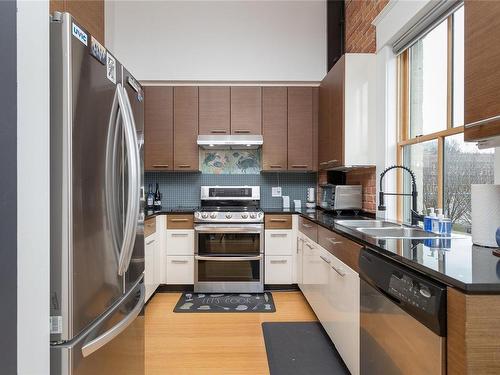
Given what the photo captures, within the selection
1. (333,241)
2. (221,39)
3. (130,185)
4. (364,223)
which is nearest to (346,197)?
(364,223)

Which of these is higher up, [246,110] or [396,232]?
[246,110]

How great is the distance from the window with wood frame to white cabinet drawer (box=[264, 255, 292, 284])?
4.45 ft

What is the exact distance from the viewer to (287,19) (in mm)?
3787

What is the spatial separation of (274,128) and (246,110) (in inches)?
15.6

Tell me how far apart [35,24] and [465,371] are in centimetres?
150

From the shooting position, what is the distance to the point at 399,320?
1170mm

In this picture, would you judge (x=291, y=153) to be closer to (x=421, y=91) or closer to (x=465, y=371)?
(x=421, y=91)

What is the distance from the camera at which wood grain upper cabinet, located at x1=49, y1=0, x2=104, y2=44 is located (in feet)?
3.96

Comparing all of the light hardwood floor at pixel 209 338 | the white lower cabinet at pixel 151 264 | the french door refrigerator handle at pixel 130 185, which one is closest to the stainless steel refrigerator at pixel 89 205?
the french door refrigerator handle at pixel 130 185

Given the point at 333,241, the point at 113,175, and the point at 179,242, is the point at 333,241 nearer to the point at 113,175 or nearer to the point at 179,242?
the point at 113,175

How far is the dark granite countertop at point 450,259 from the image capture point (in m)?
0.86

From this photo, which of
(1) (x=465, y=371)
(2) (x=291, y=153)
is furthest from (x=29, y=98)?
(2) (x=291, y=153)

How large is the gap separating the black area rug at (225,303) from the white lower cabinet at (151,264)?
0.31 metres

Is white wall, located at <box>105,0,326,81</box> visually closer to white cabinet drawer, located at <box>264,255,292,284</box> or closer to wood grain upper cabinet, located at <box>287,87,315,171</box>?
wood grain upper cabinet, located at <box>287,87,315,171</box>
